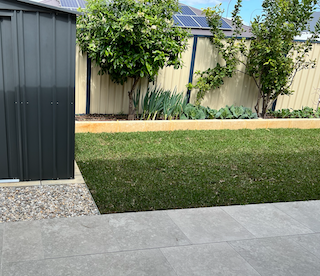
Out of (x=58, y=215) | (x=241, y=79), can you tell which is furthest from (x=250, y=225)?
(x=241, y=79)

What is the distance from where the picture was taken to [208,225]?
3432 millimetres

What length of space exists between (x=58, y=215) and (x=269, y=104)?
694 cm

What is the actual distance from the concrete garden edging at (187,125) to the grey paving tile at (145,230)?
3378 mm

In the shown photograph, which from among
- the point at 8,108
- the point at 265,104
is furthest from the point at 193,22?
the point at 8,108

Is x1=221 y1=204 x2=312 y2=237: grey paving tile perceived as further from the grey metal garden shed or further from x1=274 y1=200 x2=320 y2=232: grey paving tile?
the grey metal garden shed

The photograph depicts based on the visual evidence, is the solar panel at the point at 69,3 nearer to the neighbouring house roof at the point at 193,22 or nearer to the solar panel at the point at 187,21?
the neighbouring house roof at the point at 193,22

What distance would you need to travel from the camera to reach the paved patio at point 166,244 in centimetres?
266

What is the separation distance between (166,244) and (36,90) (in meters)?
2.40

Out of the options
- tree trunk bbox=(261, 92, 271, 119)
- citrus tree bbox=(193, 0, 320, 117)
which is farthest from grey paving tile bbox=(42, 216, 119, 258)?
tree trunk bbox=(261, 92, 271, 119)

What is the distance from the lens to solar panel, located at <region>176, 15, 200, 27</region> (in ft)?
30.9

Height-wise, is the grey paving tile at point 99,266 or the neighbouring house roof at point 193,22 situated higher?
the neighbouring house roof at point 193,22

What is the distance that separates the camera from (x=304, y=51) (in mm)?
8227

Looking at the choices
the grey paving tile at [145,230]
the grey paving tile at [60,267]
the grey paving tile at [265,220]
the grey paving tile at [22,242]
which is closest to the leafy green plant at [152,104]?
the grey paving tile at [265,220]

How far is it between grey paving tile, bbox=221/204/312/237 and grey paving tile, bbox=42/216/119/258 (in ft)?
4.75
